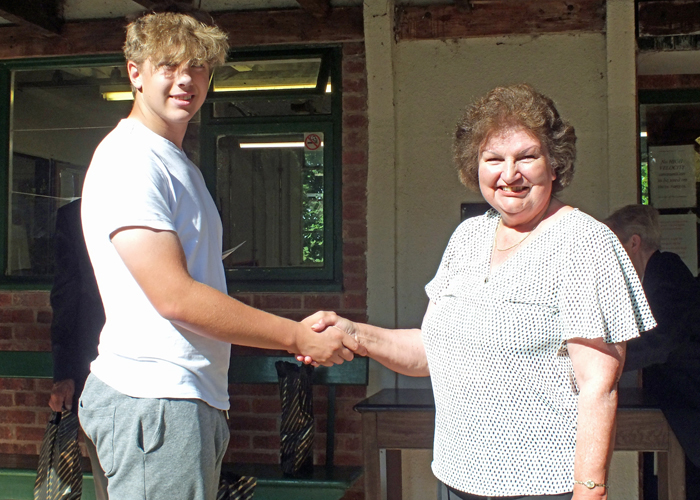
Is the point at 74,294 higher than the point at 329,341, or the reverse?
the point at 74,294

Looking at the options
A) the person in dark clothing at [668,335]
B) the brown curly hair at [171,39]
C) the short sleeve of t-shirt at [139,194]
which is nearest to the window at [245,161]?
the person in dark clothing at [668,335]

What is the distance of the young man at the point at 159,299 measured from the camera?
1861 mm

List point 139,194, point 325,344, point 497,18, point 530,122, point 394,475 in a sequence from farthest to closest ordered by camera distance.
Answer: point 497,18 → point 394,475 → point 325,344 → point 530,122 → point 139,194

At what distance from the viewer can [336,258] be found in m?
4.71

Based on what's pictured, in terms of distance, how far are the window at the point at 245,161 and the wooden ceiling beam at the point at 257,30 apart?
94mm

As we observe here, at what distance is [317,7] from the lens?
14.6ft

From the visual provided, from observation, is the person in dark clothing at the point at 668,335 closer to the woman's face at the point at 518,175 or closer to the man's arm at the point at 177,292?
the woman's face at the point at 518,175

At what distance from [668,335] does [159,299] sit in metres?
2.77

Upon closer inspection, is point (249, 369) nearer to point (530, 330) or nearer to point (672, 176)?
point (530, 330)

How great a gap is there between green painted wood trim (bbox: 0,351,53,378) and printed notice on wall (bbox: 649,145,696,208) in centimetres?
411

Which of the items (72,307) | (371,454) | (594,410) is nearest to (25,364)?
(72,307)

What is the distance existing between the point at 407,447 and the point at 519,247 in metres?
1.92

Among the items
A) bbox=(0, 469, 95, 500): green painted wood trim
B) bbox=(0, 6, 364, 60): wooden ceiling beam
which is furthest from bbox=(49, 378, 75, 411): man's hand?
bbox=(0, 6, 364, 60): wooden ceiling beam

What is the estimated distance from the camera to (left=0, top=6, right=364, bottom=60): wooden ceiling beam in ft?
15.3
